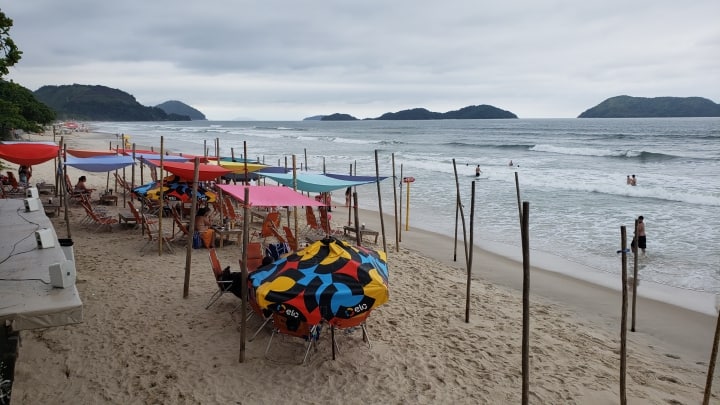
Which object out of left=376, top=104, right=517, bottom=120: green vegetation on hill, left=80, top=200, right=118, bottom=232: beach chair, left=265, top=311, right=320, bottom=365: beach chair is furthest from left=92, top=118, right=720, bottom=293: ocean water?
left=376, top=104, right=517, bottom=120: green vegetation on hill

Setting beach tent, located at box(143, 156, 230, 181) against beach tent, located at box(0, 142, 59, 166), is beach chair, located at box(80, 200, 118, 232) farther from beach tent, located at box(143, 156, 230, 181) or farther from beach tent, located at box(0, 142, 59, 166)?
beach tent, located at box(143, 156, 230, 181)

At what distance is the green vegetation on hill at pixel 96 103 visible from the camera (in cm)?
15125

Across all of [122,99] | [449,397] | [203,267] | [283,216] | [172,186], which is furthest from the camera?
[122,99]

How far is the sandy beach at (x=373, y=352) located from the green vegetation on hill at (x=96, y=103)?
154883 mm

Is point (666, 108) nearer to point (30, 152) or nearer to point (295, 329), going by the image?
point (30, 152)

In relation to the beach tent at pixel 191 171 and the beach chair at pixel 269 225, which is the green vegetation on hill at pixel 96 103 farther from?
the beach chair at pixel 269 225

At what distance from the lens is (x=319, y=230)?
11438mm

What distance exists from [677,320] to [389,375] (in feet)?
17.9

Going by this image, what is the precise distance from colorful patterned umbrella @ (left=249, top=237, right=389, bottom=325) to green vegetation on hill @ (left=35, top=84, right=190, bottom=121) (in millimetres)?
157170

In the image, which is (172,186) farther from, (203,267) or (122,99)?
(122,99)

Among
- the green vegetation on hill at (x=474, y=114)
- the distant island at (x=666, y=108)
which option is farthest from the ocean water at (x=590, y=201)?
the green vegetation on hill at (x=474, y=114)

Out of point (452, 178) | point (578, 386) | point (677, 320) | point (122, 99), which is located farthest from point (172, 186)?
point (122, 99)

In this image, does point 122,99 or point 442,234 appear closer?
point 442,234

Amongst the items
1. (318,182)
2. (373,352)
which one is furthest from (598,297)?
(318,182)
